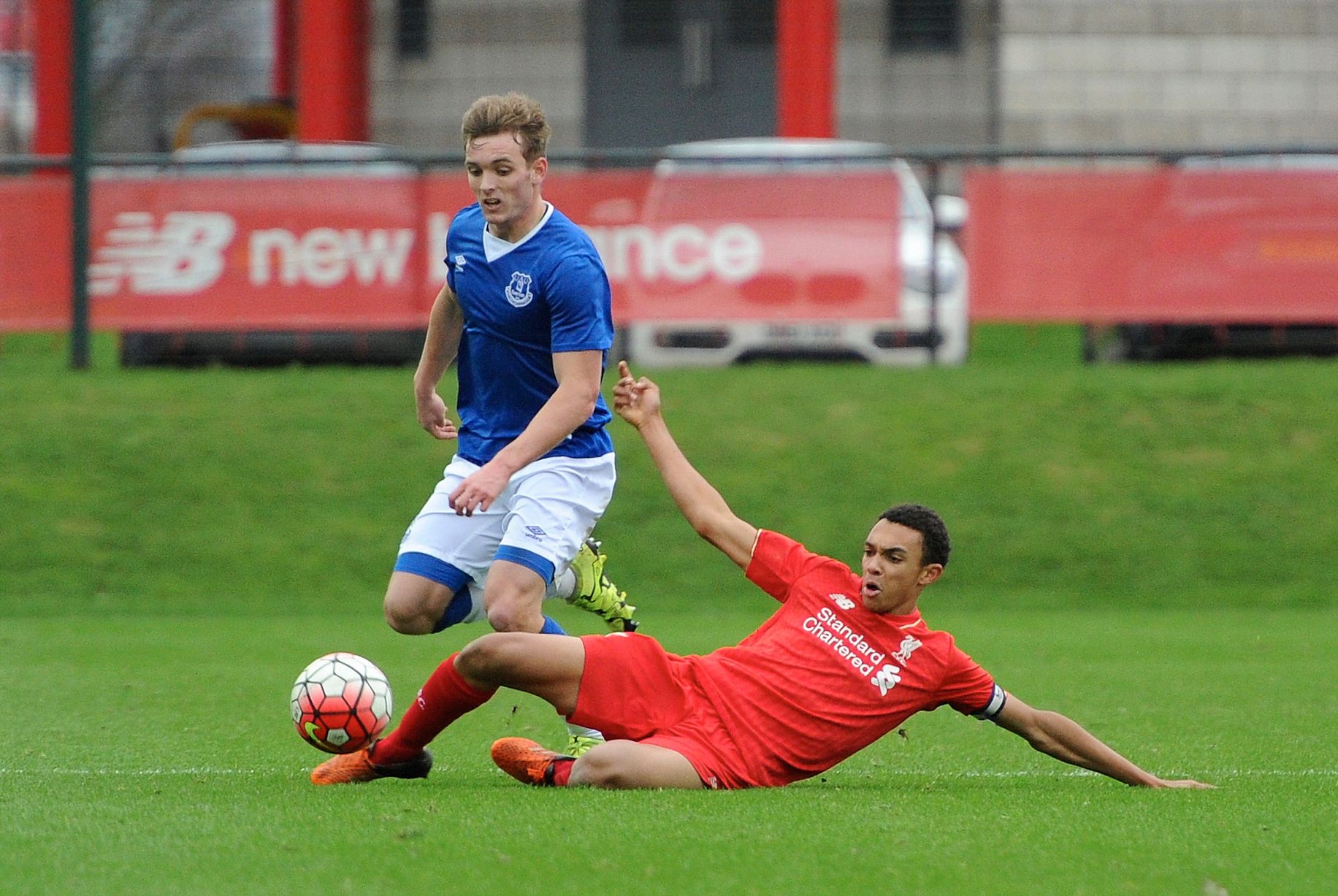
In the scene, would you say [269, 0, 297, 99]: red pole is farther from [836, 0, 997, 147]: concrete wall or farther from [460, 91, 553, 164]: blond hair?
→ [460, 91, 553, 164]: blond hair

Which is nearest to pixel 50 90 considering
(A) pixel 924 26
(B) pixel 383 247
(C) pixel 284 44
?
(C) pixel 284 44

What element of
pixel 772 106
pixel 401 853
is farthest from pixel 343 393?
pixel 772 106

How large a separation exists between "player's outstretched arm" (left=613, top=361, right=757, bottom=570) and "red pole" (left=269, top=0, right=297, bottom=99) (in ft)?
72.3

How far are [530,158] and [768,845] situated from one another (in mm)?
2398

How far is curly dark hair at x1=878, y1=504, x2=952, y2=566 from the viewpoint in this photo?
542cm

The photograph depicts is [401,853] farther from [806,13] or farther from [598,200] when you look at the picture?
[806,13]

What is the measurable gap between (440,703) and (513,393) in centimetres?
121

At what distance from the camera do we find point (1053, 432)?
500 inches

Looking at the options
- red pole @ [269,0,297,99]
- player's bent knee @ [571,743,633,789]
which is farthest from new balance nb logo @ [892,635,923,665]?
red pole @ [269,0,297,99]

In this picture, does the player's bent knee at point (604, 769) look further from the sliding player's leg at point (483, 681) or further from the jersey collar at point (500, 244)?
the jersey collar at point (500, 244)

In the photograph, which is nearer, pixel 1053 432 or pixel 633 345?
pixel 1053 432

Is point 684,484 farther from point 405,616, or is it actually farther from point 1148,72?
point 1148,72

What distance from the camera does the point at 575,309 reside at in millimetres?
5980

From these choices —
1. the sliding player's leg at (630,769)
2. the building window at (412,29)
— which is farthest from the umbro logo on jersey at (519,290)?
the building window at (412,29)
